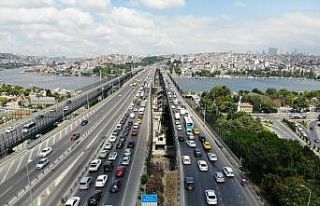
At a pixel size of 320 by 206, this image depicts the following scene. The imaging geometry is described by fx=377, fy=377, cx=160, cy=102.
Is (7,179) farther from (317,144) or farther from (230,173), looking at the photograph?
(317,144)

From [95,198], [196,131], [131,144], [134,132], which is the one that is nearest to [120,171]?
[95,198]

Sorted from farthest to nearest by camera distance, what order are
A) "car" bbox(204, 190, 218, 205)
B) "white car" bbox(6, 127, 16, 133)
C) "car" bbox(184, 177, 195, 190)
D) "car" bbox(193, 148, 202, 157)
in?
1. "white car" bbox(6, 127, 16, 133)
2. "car" bbox(193, 148, 202, 157)
3. "car" bbox(184, 177, 195, 190)
4. "car" bbox(204, 190, 218, 205)

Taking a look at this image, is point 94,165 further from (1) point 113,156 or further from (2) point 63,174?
(1) point 113,156

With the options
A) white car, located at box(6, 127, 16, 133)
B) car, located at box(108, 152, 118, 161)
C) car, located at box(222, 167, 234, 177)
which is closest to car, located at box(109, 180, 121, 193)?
car, located at box(108, 152, 118, 161)

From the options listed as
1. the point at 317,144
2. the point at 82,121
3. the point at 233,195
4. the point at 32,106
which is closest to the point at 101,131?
the point at 82,121

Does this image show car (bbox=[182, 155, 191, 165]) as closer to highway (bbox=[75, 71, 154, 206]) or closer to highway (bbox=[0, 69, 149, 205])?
highway (bbox=[75, 71, 154, 206])

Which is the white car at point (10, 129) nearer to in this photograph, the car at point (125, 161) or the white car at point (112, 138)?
the white car at point (112, 138)

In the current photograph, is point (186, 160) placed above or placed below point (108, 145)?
above
